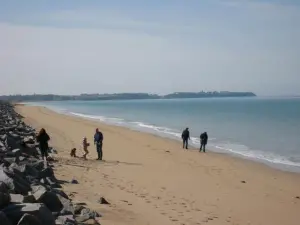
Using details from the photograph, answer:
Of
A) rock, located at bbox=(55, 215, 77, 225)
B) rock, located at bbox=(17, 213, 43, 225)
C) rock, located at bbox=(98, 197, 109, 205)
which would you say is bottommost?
rock, located at bbox=(98, 197, 109, 205)

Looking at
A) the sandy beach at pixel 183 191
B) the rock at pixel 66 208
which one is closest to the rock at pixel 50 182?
the sandy beach at pixel 183 191

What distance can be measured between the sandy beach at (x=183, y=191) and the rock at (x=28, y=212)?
162 cm

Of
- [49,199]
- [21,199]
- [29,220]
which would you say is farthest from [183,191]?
[29,220]

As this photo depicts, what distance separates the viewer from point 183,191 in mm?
12109

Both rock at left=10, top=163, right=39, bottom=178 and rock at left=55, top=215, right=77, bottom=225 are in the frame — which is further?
rock at left=10, top=163, right=39, bottom=178

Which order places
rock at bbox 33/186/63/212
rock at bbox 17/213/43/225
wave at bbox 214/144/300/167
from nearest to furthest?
1. rock at bbox 17/213/43/225
2. rock at bbox 33/186/63/212
3. wave at bbox 214/144/300/167

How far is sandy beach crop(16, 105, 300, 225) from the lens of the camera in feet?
29.3

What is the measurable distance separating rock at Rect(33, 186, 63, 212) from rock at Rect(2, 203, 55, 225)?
1.02 meters

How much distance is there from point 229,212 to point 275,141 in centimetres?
2473

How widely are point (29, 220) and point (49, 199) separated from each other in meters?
1.62

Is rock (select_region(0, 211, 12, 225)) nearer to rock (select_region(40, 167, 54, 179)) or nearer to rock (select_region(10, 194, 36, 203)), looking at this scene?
rock (select_region(10, 194, 36, 203))

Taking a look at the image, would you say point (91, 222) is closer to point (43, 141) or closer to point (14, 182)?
point (14, 182)

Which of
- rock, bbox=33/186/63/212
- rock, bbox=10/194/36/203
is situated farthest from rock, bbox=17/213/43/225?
rock, bbox=33/186/63/212

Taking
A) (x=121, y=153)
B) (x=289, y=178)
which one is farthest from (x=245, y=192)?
(x=121, y=153)
